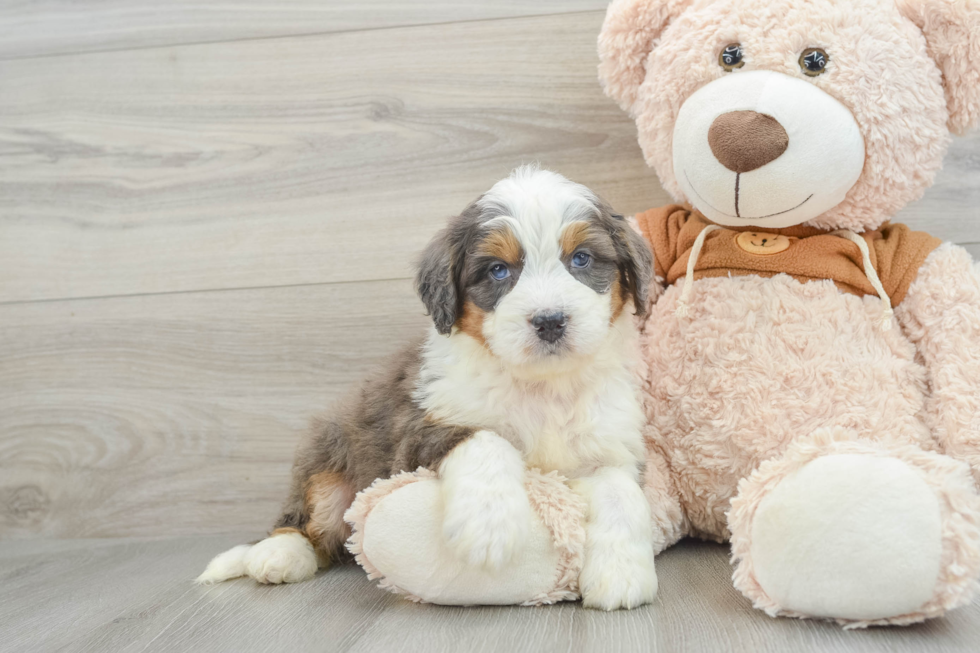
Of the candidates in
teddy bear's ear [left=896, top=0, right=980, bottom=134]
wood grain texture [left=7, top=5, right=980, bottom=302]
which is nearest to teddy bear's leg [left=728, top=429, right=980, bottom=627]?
teddy bear's ear [left=896, top=0, right=980, bottom=134]

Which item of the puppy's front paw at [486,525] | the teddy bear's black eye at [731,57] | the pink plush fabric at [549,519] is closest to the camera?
the puppy's front paw at [486,525]

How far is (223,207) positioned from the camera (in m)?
2.65

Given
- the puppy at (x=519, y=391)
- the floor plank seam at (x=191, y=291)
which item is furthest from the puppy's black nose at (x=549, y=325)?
the floor plank seam at (x=191, y=291)

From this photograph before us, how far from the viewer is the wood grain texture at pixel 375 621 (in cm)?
145

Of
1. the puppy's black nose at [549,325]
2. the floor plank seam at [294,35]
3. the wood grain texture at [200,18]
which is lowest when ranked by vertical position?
the puppy's black nose at [549,325]

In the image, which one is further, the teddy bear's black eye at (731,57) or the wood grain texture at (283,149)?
the wood grain texture at (283,149)

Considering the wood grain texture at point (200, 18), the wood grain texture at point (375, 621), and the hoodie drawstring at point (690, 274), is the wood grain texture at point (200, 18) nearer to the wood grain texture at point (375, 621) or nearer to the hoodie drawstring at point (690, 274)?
the hoodie drawstring at point (690, 274)

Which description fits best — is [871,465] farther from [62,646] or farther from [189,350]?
[189,350]

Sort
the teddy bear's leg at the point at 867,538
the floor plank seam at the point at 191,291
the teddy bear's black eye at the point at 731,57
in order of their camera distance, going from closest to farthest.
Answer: the teddy bear's leg at the point at 867,538 < the teddy bear's black eye at the point at 731,57 < the floor plank seam at the point at 191,291

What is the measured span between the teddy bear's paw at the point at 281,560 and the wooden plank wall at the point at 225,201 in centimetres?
60

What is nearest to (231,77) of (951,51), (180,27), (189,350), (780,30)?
(180,27)

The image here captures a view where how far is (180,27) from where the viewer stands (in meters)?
2.65

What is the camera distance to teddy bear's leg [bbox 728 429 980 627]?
4.62 ft

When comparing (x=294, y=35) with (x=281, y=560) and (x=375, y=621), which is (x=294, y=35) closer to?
(x=281, y=560)
